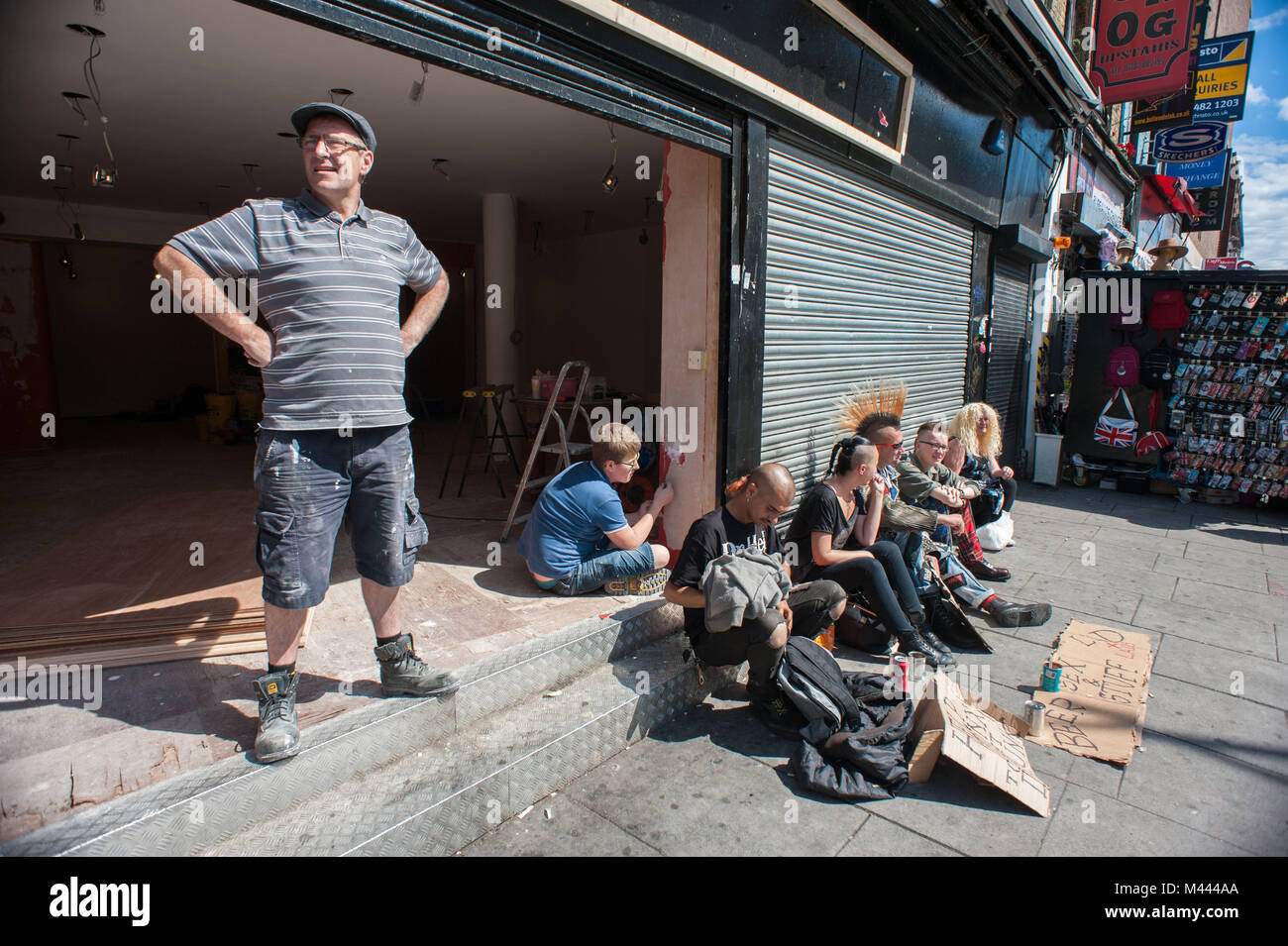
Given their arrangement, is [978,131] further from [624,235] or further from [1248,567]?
[624,235]

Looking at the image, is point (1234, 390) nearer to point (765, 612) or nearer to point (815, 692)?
point (815, 692)

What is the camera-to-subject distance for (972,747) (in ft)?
9.27

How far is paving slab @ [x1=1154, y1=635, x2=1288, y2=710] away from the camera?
3746 mm

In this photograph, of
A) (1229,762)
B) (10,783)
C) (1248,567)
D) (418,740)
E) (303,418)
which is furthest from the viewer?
(1248,567)

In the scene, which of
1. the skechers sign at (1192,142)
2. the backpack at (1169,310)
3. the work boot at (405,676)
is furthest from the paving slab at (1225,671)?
the skechers sign at (1192,142)

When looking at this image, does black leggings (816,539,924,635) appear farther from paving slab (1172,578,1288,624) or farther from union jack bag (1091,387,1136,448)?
union jack bag (1091,387,1136,448)

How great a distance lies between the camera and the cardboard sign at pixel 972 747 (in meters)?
2.72

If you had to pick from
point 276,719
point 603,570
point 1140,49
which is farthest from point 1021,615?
point 1140,49

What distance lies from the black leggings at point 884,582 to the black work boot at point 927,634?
61 millimetres

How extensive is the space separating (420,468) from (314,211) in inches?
219

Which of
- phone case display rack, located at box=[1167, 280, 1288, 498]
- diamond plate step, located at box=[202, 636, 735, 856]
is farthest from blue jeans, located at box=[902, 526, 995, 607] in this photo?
phone case display rack, located at box=[1167, 280, 1288, 498]

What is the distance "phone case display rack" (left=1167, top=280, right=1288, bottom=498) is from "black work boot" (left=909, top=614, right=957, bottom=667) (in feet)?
21.1

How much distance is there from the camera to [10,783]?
213 centimetres
